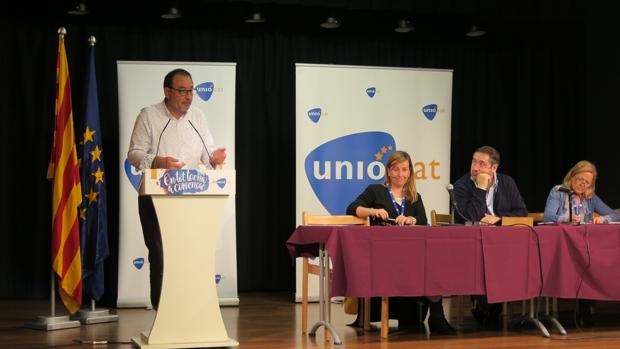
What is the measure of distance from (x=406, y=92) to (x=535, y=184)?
213cm

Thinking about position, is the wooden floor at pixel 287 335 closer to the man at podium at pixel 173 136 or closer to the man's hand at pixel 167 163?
the man at podium at pixel 173 136

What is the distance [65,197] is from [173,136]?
1.52 meters

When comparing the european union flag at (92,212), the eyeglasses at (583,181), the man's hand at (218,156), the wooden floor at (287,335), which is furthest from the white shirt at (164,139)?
the eyeglasses at (583,181)

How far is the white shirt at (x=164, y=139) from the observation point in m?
4.84

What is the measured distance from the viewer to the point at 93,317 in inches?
242

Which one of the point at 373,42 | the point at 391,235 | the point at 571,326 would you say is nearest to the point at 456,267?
the point at 391,235

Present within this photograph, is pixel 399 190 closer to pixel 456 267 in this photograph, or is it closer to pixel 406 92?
pixel 456 267

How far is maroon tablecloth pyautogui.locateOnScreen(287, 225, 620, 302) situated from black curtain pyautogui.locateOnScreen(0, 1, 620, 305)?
286 cm

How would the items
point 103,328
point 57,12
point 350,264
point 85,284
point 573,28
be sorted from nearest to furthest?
point 350,264, point 103,328, point 85,284, point 57,12, point 573,28

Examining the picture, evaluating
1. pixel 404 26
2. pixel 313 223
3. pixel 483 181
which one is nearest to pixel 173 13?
pixel 404 26

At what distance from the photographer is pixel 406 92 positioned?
304 inches

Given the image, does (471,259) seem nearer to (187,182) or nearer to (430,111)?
(187,182)

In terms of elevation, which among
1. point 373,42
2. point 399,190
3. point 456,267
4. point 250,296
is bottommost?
point 250,296

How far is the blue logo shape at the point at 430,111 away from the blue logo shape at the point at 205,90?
2007mm
